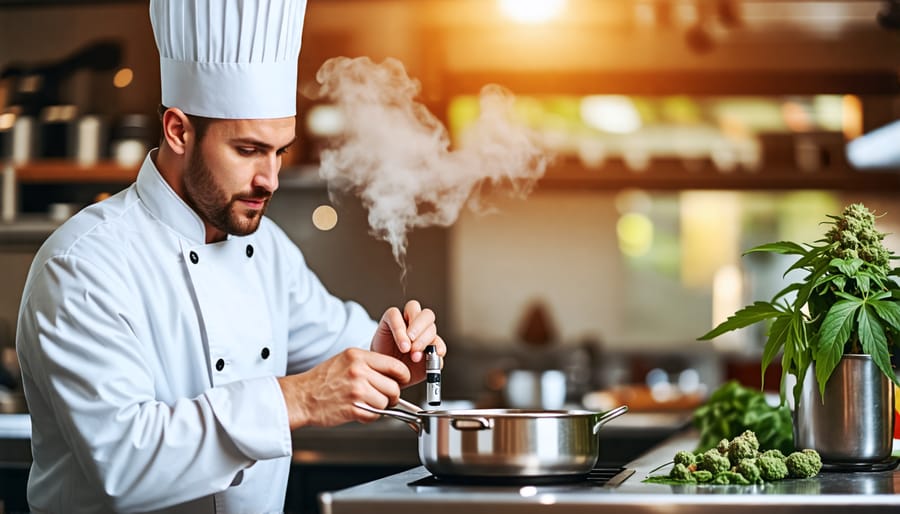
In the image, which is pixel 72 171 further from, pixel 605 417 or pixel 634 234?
pixel 605 417

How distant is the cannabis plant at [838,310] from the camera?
5.98 feet

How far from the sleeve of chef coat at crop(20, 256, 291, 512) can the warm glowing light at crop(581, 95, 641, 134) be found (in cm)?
431

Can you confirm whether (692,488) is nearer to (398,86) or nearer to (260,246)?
(260,246)

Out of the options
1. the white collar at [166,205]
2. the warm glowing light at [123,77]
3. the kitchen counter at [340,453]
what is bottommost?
the kitchen counter at [340,453]

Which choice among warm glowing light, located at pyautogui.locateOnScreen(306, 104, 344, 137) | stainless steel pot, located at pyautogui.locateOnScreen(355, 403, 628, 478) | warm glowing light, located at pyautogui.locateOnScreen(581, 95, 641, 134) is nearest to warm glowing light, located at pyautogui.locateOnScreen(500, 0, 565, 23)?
warm glowing light, located at pyautogui.locateOnScreen(581, 95, 641, 134)

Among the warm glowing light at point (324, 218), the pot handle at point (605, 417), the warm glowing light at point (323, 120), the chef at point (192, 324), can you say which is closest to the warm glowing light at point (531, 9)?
the warm glowing light at point (323, 120)

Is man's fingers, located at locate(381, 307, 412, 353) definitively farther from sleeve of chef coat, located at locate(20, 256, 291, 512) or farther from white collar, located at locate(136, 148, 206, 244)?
white collar, located at locate(136, 148, 206, 244)

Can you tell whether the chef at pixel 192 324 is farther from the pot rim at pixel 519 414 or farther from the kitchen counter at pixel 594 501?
the kitchen counter at pixel 594 501

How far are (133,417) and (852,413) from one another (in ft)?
3.81

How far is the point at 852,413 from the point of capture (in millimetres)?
1849

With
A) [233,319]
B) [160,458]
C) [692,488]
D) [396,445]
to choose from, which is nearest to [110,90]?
[396,445]

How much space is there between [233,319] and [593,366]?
13.7ft

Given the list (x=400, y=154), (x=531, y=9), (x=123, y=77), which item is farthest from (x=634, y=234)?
(x=400, y=154)

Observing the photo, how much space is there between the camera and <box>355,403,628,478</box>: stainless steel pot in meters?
1.55
